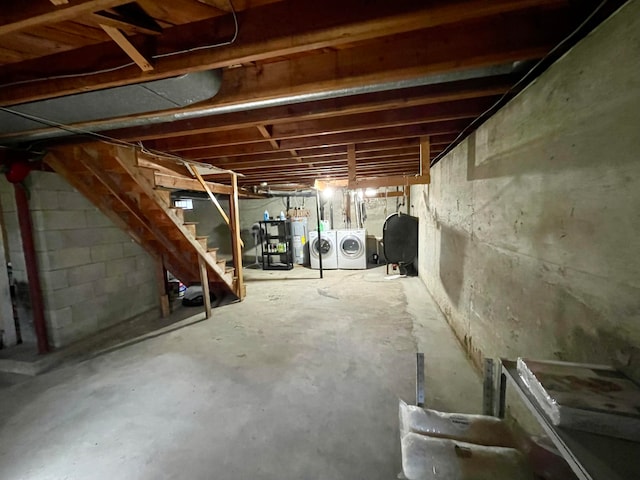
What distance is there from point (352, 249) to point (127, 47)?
5.64 meters

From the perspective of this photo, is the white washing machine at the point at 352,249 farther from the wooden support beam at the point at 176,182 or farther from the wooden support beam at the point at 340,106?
the wooden support beam at the point at 340,106

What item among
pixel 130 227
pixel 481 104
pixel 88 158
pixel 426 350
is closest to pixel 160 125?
pixel 88 158

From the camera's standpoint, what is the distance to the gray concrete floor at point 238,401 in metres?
1.47

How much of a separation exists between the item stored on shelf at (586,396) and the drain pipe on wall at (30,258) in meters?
3.94

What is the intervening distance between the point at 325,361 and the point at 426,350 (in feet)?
3.31

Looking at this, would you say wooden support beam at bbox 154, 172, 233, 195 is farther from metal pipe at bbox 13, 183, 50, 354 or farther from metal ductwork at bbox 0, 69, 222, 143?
metal pipe at bbox 13, 183, 50, 354

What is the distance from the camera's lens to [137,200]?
2.92 metres

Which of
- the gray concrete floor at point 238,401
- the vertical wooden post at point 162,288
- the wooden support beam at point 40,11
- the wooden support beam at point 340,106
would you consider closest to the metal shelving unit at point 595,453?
the gray concrete floor at point 238,401

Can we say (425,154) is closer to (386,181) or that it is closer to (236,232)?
(386,181)

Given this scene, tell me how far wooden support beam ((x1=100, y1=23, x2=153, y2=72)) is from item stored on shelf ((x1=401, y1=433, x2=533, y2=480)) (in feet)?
6.46

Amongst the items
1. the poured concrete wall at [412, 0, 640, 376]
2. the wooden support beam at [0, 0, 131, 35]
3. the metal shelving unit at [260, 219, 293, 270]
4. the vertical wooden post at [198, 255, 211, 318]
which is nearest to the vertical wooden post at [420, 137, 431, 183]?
the poured concrete wall at [412, 0, 640, 376]

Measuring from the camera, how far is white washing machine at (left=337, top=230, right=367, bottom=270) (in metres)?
6.33

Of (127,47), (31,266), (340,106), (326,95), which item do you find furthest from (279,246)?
(127,47)

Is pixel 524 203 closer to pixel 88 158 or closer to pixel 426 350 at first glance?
pixel 426 350
